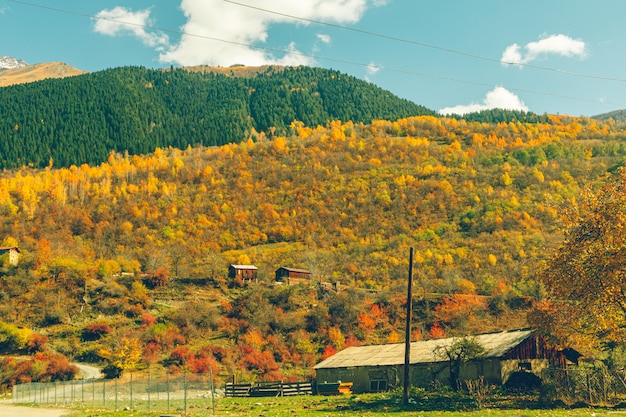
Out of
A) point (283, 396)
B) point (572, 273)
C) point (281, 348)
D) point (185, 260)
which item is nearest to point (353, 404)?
point (283, 396)

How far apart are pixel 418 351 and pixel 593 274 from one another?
67.7 ft

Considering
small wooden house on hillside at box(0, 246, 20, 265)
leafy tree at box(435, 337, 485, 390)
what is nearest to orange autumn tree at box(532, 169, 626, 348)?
leafy tree at box(435, 337, 485, 390)

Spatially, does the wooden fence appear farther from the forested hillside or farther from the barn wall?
the forested hillside

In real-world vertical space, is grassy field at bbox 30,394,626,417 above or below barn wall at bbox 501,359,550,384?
below

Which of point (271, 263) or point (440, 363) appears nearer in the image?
point (440, 363)

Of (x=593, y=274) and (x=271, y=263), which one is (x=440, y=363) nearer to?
(x=593, y=274)

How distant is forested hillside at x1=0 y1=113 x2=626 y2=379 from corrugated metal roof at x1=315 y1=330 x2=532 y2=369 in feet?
17.7

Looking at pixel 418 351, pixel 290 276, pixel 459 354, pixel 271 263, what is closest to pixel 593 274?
pixel 459 354

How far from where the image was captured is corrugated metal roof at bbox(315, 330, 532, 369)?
40125 mm

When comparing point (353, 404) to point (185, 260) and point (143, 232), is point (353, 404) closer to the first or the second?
point (185, 260)

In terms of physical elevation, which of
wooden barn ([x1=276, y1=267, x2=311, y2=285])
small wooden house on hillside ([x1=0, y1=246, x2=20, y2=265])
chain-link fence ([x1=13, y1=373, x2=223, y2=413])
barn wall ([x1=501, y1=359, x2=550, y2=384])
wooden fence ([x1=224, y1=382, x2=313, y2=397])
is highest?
small wooden house on hillside ([x1=0, y1=246, x2=20, y2=265])

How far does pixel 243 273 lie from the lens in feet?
370

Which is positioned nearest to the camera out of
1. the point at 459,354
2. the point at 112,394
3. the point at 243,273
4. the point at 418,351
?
the point at 459,354

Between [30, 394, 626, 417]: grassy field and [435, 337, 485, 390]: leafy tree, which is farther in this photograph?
[435, 337, 485, 390]: leafy tree
